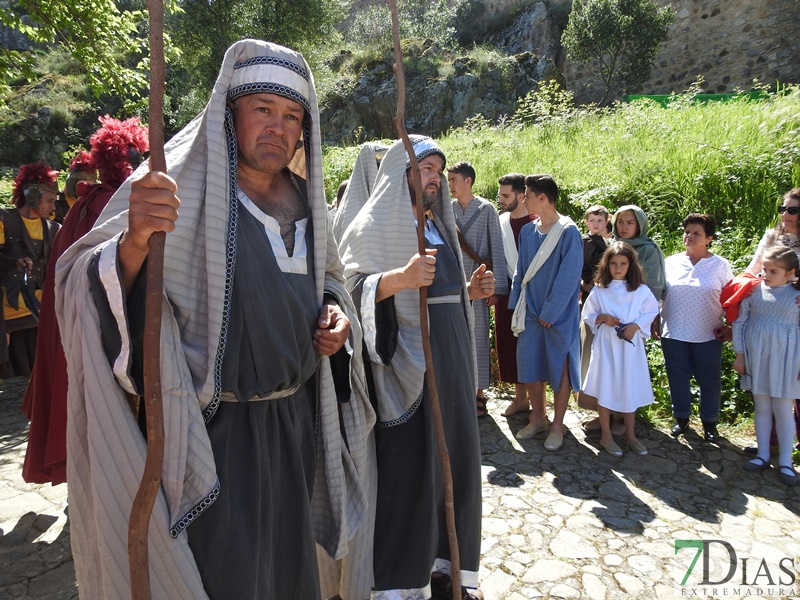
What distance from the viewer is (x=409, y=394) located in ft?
8.48

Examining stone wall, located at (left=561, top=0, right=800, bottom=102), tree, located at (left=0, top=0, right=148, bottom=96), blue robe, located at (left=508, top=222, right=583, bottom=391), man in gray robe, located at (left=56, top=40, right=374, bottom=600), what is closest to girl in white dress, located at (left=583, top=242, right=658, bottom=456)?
blue robe, located at (left=508, top=222, right=583, bottom=391)

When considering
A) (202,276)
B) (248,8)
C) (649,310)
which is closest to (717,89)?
(248,8)

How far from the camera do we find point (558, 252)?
182 inches

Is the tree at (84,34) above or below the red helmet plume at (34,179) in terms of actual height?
above

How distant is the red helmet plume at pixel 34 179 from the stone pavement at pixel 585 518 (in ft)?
6.94

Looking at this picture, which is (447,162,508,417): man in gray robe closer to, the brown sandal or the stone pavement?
the stone pavement

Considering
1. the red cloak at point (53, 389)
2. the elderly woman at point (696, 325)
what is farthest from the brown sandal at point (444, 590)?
the elderly woman at point (696, 325)

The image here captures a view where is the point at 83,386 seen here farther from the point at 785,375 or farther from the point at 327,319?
the point at 785,375

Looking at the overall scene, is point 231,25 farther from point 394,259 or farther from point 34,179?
point 394,259

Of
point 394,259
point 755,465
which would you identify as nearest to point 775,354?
point 755,465

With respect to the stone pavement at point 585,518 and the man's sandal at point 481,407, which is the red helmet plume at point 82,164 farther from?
the man's sandal at point 481,407

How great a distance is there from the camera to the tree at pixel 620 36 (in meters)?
19.1

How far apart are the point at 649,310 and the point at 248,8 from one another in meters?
16.6

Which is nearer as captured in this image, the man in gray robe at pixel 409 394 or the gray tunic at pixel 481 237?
the man in gray robe at pixel 409 394
